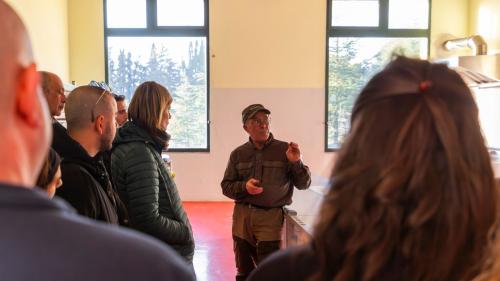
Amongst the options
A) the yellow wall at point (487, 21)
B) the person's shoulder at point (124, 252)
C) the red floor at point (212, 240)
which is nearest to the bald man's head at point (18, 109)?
the person's shoulder at point (124, 252)

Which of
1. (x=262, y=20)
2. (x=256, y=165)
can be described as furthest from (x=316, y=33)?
(x=256, y=165)

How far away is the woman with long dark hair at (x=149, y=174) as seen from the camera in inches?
77.4

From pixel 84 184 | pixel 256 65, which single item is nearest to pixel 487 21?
pixel 256 65

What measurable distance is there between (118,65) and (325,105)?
3.47 metres

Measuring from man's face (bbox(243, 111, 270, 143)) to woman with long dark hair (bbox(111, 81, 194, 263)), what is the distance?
0.78m

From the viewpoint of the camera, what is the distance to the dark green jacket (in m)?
1.96

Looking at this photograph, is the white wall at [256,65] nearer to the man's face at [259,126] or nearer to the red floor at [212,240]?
the red floor at [212,240]

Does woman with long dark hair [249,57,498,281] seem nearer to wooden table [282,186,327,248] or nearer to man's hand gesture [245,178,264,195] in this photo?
wooden table [282,186,327,248]

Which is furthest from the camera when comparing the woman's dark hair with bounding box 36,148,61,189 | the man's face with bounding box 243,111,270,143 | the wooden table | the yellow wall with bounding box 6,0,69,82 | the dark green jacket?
the yellow wall with bounding box 6,0,69,82

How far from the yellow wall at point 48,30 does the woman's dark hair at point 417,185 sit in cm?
465

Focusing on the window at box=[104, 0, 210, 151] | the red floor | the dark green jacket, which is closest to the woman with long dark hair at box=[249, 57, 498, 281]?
the dark green jacket

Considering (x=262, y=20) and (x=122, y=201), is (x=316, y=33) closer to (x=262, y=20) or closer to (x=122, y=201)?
(x=262, y=20)

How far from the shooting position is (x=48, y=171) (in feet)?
4.44

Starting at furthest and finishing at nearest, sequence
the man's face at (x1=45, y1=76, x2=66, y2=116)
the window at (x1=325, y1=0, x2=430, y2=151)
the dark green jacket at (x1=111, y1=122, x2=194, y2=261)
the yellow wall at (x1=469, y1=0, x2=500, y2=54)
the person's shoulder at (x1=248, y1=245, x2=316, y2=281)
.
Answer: the window at (x1=325, y1=0, x2=430, y2=151) → the yellow wall at (x1=469, y1=0, x2=500, y2=54) → the man's face at (x1=45, y1=76, x2=66, y2=116) → the dark green jacket at (x1=111, y1=122, x2=194, y2=261) → the person's shoulder at (x1=248, y1=245, x2=316, y2=281)
